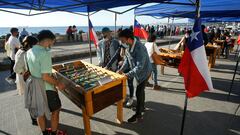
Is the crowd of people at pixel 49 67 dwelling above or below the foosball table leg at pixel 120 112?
above

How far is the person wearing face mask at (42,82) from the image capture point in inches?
97.0

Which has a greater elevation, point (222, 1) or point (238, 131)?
point (222, 1)

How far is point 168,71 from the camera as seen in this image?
7.87 metres

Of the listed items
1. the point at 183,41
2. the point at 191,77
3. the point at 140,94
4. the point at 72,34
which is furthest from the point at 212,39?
the point at 72,34

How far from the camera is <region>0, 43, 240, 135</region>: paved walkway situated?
342cm

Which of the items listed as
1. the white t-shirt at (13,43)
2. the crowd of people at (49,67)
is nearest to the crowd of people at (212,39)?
the crowd of people at (49,67)

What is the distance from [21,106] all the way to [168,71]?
19.1ft

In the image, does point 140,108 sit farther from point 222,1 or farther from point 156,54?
point 222,1

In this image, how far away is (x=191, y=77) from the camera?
2.35m

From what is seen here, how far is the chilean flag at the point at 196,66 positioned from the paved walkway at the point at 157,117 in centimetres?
139

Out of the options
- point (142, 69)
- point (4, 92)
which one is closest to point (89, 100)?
point (142, 69)

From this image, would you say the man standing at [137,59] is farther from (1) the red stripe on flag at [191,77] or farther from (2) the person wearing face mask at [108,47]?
(1) the red stripe on flag at [191,77]

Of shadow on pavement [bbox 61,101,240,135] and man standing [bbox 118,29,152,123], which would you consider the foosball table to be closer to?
man standing [bbox 118,29,152,123]

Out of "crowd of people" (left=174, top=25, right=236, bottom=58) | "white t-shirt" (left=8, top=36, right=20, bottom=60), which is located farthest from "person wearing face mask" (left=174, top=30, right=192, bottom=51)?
"white t-shirt" (left=8, top=36, right=20, bottom=60)
